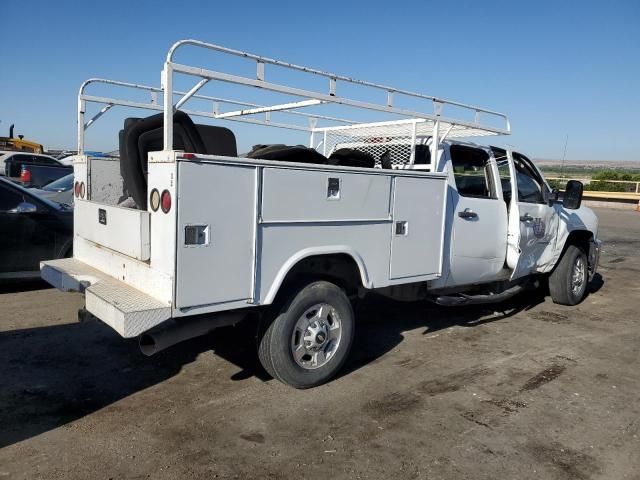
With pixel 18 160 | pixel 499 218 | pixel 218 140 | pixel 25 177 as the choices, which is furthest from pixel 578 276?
pixel 18 160

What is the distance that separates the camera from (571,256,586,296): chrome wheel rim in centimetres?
732

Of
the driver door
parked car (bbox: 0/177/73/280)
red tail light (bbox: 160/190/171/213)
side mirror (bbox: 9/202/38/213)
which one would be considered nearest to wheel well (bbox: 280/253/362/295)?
red tail light (bbox: 160/190/171/213)

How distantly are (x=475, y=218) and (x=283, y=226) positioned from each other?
2.52 meters

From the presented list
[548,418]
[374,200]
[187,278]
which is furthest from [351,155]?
[548,418]

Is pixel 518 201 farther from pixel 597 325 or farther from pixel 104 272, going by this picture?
pixel 104 272

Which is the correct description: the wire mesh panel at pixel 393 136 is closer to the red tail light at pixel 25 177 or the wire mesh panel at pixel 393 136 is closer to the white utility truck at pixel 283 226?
the white utility truck at pixel 283 226

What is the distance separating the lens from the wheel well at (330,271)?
420cm

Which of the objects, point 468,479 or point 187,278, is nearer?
point 468,479

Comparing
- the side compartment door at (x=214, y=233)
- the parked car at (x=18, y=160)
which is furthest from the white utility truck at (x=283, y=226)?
the parked car at (x=18, y=160)

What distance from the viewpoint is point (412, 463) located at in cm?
331

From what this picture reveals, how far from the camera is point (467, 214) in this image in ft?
18.0

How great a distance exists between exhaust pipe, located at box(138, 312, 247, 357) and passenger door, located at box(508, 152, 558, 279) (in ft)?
12.2

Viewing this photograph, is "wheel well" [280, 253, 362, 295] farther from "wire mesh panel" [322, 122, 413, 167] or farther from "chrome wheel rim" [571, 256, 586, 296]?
"chrome wheel rim" [571, 256, 586, 296]

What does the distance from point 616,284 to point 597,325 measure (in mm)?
3037
